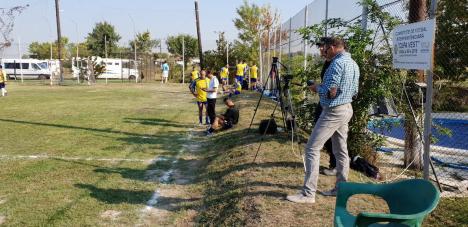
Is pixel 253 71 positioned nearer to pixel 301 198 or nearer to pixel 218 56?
pixel 218 56

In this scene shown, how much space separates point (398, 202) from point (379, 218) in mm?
664

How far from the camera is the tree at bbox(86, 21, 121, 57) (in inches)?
2405

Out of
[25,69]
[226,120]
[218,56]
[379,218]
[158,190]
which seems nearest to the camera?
[379,218]

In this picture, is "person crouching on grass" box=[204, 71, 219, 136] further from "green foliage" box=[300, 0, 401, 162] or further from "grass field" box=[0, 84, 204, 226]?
"green foliage" box=[300, 0, 401, 162]

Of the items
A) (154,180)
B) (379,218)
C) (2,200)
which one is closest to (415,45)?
(379,218)

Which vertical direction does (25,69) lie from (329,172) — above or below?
above

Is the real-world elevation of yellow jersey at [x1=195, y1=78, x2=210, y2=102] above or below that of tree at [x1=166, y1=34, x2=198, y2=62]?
below

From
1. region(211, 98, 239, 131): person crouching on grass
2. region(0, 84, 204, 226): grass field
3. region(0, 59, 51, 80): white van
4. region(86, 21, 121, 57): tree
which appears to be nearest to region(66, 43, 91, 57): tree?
region(86, 21, 121, 57): tree

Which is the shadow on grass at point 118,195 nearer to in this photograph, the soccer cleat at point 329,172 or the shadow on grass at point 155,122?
the soccer cleat at point 329,172

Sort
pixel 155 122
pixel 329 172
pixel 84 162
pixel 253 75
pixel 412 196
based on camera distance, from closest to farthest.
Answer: pixel 412 196
pixel 329 172
pixel 84 162
pixel 155 122
pixel 253 75

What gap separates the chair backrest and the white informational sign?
1.85 meters

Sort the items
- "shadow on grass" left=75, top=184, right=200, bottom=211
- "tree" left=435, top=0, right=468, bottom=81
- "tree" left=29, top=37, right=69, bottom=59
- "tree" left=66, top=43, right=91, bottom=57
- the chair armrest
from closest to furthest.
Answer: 1. the chair armrest
2. "shadow on grass" left=75, top=184, right=200, bottom=211
3. "tree" left=435, top=0, right=468, bottom=81
4. "tree" left=66, top=43, right=91, bottom=57
5. "tree" left=29, top=37, right=69, bottom=59

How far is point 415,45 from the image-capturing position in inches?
190

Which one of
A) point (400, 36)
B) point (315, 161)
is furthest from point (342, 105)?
point (400, 36)
